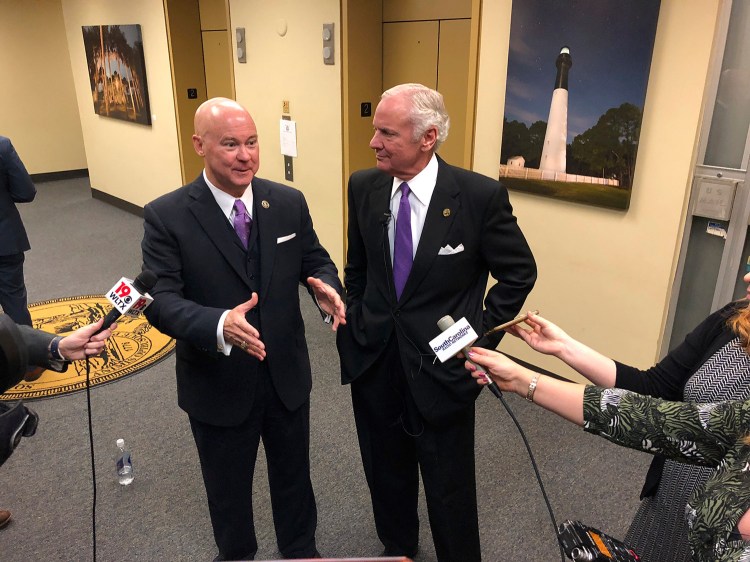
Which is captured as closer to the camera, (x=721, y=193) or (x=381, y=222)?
(x=381, y=222)

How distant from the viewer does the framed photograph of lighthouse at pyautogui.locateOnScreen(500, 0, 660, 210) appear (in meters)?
2.68

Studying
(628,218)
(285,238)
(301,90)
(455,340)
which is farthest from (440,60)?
(455,340)

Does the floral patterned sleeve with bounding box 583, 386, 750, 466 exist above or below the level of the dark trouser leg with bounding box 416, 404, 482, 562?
above

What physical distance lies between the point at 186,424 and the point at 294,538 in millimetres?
1237

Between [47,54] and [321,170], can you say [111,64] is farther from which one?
[321,170]

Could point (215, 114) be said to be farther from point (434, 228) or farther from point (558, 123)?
point (558, 123)

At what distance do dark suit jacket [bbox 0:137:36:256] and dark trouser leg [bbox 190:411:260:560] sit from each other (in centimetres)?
236

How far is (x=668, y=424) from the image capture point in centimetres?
123

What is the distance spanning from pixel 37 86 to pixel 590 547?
9912mm

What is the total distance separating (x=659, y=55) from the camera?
103 inches

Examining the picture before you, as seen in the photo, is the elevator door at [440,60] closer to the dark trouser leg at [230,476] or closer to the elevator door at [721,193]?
the elevator door at [721,193]

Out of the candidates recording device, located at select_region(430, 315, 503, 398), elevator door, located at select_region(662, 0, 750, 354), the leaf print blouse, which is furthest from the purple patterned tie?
elevator door, located at select_region(662, 0, 750, 354)

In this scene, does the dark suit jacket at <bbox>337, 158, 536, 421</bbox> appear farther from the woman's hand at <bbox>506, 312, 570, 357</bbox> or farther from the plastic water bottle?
the plastic water bottle

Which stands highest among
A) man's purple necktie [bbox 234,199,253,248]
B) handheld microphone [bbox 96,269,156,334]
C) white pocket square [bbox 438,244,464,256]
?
man's purple necktie [bbox 234,199,253,248]
